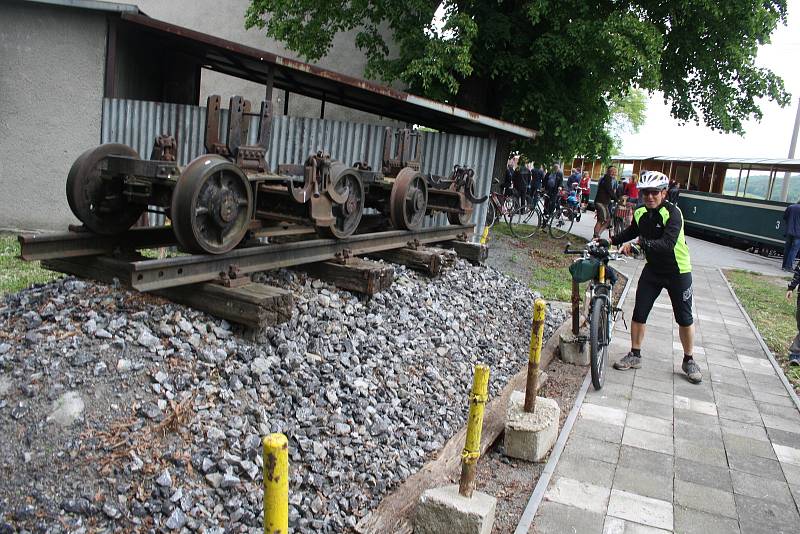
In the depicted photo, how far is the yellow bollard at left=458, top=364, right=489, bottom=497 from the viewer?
3561 millimetres

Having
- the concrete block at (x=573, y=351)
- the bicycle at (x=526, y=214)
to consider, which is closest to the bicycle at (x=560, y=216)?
the bicycle at (x=526, y=214)

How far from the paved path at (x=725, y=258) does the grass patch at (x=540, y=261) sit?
10.1 feet

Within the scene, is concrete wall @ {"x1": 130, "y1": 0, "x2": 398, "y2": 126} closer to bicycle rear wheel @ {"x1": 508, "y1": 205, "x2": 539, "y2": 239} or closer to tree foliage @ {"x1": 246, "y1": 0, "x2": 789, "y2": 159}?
tree foliage @ {"x1": 246, "y1": 0, "x2": 789, "y2": 159}

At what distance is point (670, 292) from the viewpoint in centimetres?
695

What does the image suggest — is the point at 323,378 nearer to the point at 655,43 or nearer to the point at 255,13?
the point at 655,43

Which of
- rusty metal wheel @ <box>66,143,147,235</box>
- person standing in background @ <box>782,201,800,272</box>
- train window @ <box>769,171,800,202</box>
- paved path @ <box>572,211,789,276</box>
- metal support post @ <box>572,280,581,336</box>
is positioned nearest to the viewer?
rusty metal wheel @ <box>66,143,147,235</box>

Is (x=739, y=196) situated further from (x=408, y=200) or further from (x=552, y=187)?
(x=408, y=200)

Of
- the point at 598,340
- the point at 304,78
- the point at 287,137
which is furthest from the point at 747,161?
the point at 598,340

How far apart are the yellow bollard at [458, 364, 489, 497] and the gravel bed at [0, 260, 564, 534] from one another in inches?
23.5

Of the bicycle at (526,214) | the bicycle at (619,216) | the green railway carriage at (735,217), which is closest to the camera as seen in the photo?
A: the bicycle at (619,216)

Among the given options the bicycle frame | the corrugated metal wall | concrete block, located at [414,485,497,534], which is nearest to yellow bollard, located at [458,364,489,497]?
concrete block, located at [414,485,497,534]

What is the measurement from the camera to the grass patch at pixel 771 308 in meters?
9.10

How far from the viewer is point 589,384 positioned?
664 centimetres

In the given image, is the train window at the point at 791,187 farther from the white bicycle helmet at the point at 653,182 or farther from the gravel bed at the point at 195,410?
the gravel bed at the point at 195,410
